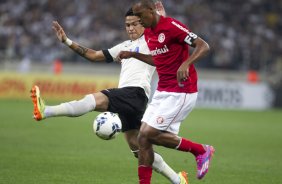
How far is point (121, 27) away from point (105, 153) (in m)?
15.1

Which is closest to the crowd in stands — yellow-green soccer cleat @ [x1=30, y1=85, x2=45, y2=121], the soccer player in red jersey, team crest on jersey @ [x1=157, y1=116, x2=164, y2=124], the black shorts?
the black shorts

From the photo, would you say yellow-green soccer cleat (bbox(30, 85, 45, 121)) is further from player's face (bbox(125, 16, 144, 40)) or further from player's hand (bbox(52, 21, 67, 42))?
player's face (bbox(125, 16, 144, 40))

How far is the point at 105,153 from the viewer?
11.9m

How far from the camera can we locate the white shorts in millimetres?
7244

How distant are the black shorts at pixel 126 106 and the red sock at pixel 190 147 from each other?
33.9 inches

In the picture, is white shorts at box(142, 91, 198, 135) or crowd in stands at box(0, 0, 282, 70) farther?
crowd in stands at box(0, 0, 282, 70)

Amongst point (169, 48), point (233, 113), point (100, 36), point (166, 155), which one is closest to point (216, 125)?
point (233, 113)

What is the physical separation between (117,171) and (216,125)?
973 centimetres

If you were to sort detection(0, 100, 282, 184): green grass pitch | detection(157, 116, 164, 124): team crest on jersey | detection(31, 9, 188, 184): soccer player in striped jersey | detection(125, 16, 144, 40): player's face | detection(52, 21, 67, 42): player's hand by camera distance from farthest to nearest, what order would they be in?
detection(0, 100, 282, 184): green grass pitch → detection(125, 16, 144, 40): player's face → detection(52, 21, 67, 42): player's hand → detection(31, 9, 188, 184): soccer player in striped jersey → detection(157, 116, 164, 124): team crest on jersey

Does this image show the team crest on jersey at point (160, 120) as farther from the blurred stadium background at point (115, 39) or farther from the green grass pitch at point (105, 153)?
the blurred stadium background at point (115, 39)

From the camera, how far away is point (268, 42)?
28406 mm

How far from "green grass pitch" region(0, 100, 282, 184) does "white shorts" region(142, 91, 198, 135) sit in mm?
1461

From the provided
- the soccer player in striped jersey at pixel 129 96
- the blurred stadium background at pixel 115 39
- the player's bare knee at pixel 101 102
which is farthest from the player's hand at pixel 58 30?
the blurred stadium background at pixel 115 39

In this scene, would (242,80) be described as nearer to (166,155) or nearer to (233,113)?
(233,113)
